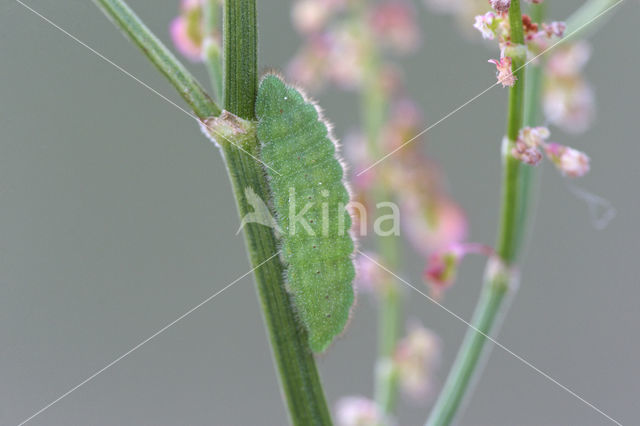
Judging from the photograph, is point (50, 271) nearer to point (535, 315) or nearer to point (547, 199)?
point (535, 315)

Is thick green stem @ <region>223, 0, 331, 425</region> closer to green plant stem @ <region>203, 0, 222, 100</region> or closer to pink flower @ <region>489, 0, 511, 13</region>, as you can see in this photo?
green plant stem @ <region>203, 0, 222, 100</region>

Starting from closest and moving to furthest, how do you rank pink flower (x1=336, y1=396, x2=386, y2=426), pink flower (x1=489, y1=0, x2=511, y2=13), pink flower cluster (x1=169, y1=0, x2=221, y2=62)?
1. pink flower (x1=489, y1=0, x2=511, y2=13)
2. pink flower cluster (x1=169, y1=0, x2=221, y2=62)
3. pink flower (x1=336, y1=396, x2=386, y2=426)

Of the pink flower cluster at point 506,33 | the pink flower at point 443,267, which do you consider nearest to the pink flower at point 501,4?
the pink flower cluster at point 506,33

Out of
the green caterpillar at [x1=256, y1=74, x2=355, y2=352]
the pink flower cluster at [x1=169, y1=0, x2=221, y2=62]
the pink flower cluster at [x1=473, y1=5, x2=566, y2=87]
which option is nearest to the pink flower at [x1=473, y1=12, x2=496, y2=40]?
the pink flower cluster at [x1=473, y1=5, x2=566, y2=87]

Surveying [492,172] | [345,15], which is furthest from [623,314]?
[345,15]

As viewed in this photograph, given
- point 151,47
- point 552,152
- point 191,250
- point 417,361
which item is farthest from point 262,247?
point 191,250

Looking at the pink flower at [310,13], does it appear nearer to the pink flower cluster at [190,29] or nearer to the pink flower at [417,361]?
the pink flower cluster at [190,29]

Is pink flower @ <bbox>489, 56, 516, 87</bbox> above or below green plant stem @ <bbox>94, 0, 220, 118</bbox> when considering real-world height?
below
